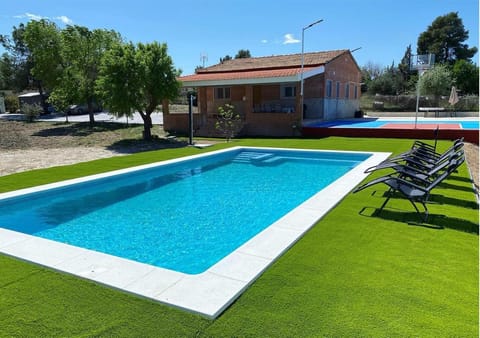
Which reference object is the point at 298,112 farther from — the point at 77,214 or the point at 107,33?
the point at 107,33

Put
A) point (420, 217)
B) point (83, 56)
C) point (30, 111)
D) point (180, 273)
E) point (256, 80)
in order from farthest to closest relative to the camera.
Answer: point (30, 111)
point (83, 56)
point (256, 80)
point (420, 217)
point (180, 273)

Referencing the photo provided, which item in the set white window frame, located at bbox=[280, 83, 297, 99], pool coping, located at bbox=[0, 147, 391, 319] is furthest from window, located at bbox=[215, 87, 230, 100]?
pool coping, located at bbox=[0, 147, 391, 319]

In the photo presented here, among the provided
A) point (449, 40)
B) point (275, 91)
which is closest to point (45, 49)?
point (275, 91)

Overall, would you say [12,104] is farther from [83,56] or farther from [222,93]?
[222,93]

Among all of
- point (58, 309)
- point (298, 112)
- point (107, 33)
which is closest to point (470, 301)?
point (58, 309)

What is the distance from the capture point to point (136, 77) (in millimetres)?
17547

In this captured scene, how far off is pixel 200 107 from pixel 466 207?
2141 cm

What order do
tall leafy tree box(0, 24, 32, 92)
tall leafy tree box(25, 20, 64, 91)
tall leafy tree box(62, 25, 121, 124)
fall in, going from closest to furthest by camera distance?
tall leafy tree box(62, 25, 121, 124)
tall leafy tree box(25, 20, 64, 91)
tall leafy tree box(0, 24, 32, 92)

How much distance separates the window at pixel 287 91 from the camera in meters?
24.4

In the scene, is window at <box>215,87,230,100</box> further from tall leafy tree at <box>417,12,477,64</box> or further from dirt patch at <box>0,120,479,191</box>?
tall leafy tree at <box>417,12,477,64</box>

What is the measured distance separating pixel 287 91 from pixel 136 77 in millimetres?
11404

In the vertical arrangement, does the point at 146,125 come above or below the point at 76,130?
above

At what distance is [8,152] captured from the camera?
1574 cm

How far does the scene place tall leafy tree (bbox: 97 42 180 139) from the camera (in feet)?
57.6
